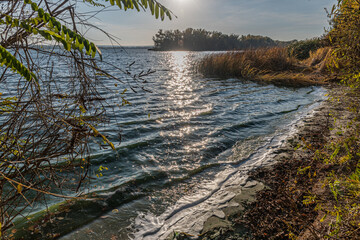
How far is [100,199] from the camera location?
12.3ft

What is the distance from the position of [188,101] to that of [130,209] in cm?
776

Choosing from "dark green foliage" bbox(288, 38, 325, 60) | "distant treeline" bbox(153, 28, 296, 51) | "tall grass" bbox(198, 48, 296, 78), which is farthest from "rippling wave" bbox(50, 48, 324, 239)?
"distant treeline" bbox(153, 28, 296, 51)

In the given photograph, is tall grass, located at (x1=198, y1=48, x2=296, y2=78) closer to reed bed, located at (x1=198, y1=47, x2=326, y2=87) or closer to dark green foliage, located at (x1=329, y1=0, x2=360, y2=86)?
reed bed, located at (x1=198, y1=47, x2=326, y2=87)

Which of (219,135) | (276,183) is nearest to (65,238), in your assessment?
(276,183)

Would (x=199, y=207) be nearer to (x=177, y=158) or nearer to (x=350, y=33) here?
(x=177, y=158)

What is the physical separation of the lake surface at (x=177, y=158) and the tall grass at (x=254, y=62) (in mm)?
8027

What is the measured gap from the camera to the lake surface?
11.0 feet

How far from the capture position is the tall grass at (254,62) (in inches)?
708

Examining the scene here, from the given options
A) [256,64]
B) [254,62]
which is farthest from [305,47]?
[254,62]

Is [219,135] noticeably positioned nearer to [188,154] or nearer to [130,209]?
[188,154]

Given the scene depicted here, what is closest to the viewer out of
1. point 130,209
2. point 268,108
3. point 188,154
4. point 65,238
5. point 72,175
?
point 65,238

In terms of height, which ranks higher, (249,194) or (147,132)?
(147,132)

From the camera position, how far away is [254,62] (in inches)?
717

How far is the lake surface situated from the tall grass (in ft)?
26.3
